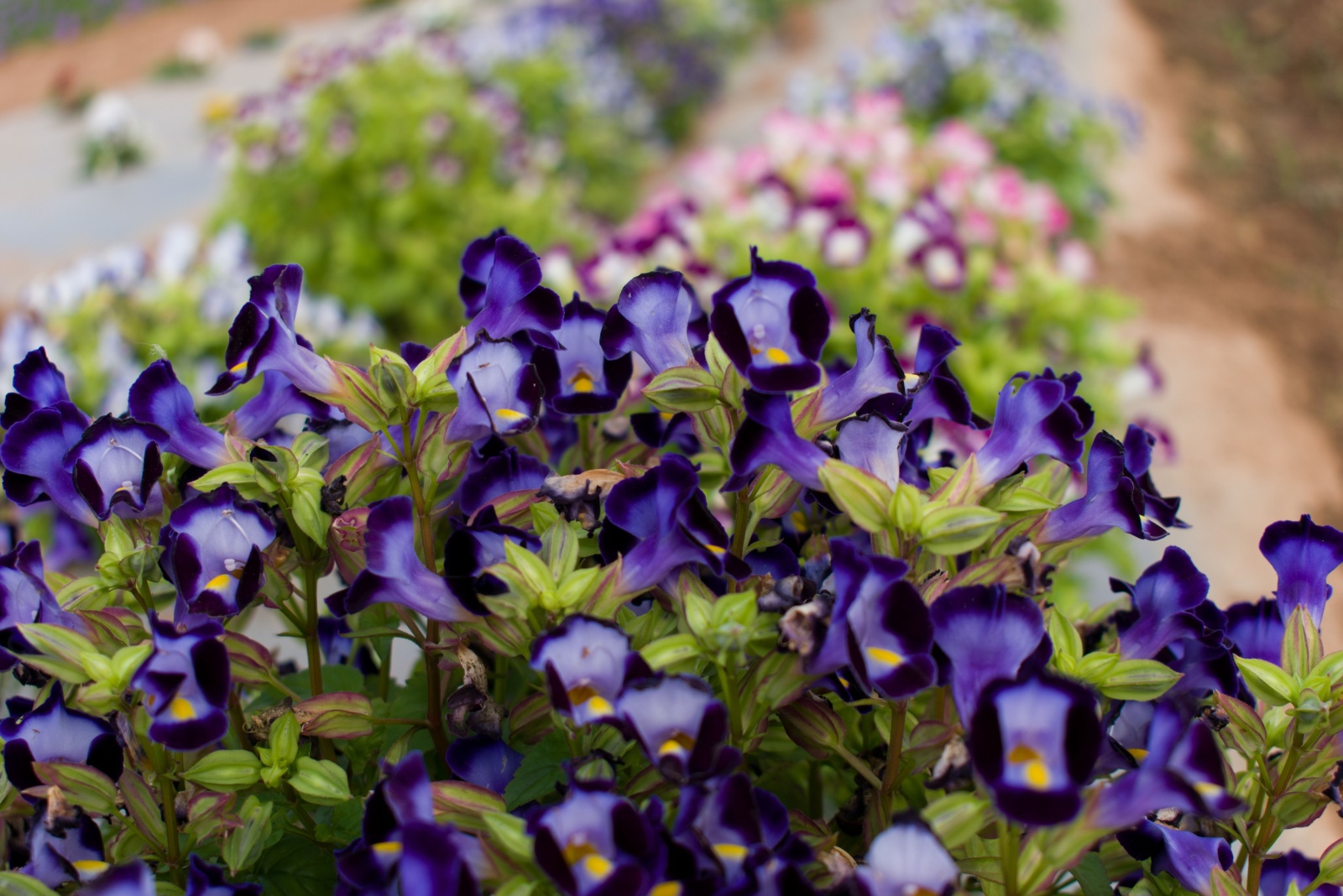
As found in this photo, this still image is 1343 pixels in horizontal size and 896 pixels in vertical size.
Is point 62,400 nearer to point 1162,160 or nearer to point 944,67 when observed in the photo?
point 944,67

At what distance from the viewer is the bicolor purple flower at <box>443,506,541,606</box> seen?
0.79 m

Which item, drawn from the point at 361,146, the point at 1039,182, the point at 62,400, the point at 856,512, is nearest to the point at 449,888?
the point at 856,512

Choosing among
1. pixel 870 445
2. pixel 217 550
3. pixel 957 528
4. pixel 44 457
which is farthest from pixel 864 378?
pixel 44 457

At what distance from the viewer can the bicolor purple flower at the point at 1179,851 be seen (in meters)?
0.81

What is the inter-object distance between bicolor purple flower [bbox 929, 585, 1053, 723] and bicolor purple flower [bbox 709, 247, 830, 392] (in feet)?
0.58

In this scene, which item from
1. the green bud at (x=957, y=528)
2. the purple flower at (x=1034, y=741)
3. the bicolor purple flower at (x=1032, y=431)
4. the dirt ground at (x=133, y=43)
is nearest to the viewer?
the purple flower at (x=1034, y=741)

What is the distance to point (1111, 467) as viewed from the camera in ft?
2.76

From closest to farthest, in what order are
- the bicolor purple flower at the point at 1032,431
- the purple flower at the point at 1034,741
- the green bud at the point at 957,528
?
the purple flower at the point at 1034,741 < the green bud at the point at 957,528 < the bicolor purple flower at the point at 1032,431

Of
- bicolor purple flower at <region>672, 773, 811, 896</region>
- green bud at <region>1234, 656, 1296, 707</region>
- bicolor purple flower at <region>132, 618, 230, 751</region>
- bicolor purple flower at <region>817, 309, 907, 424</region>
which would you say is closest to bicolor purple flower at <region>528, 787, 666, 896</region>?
bicolor purple flower at <region>672, 773, 811, 896</region>

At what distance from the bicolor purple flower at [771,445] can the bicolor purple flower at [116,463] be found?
43 cm

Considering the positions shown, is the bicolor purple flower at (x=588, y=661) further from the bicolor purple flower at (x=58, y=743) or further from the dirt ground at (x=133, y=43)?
the dirt ground at (x=133, y=43)

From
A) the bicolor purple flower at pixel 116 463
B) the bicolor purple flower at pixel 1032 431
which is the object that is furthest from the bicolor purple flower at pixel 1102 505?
the bicolor purple flower at pixel 116 463

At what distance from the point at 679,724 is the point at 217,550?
0.37 meters

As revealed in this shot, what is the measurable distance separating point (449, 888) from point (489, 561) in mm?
252
